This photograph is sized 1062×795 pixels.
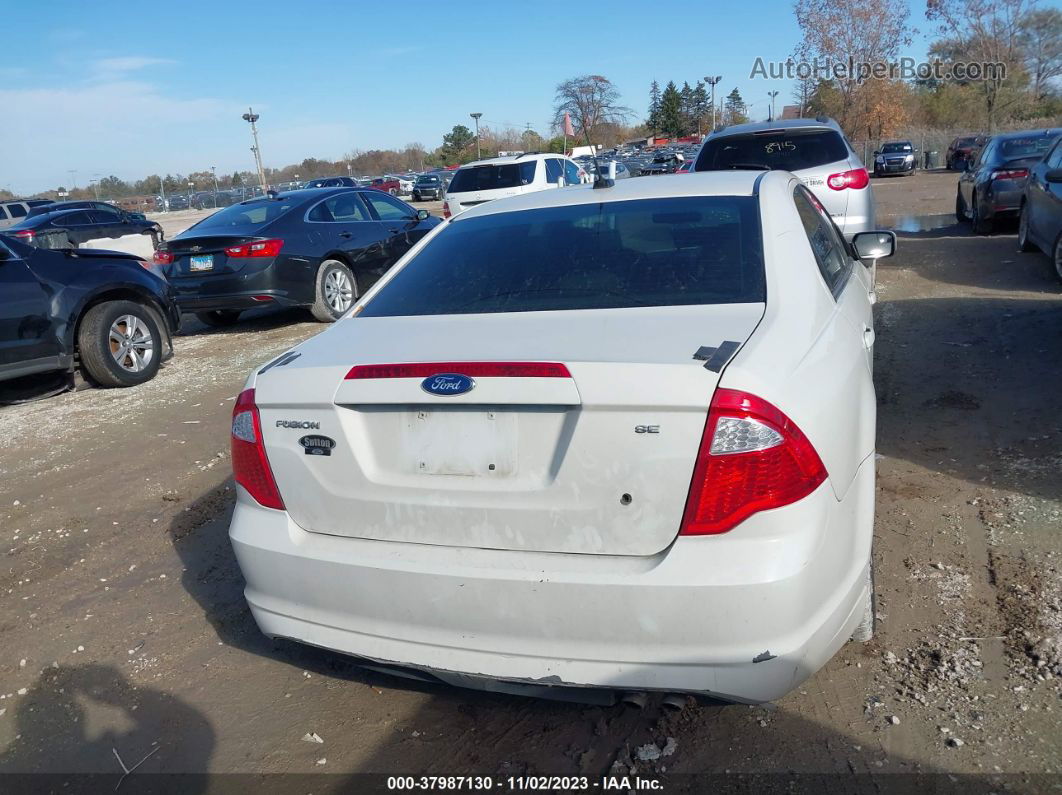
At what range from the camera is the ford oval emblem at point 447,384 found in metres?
2.39

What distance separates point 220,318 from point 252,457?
9.07 meters

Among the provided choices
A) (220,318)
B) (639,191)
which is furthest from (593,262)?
(220,318)

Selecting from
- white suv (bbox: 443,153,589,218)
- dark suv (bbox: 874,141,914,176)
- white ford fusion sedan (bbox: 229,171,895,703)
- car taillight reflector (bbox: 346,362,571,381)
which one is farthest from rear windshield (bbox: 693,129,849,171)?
dark suv (bbox: 874,141,914,176)

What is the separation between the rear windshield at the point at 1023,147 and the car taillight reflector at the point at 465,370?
1331 cm

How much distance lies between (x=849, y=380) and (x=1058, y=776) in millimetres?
1242

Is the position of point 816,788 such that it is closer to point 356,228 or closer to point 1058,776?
point 1058,776

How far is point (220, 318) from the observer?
11.2m

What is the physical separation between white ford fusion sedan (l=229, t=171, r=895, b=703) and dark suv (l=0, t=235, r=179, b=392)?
5.02 meters

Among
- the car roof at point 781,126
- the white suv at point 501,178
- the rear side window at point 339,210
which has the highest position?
the car roof at point 781,126

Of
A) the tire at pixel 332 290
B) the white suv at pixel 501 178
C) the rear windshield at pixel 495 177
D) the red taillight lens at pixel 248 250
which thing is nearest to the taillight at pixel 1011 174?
the white suv at pixel 501 178

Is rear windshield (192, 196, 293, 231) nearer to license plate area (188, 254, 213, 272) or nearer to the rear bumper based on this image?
license plate area (188, 254, 213, 272)

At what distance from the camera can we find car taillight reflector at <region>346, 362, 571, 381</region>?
2340 mm

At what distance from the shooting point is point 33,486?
5.48 m

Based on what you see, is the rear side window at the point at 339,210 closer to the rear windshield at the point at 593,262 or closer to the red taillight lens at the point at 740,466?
the rear windshield at the point at 593,262
